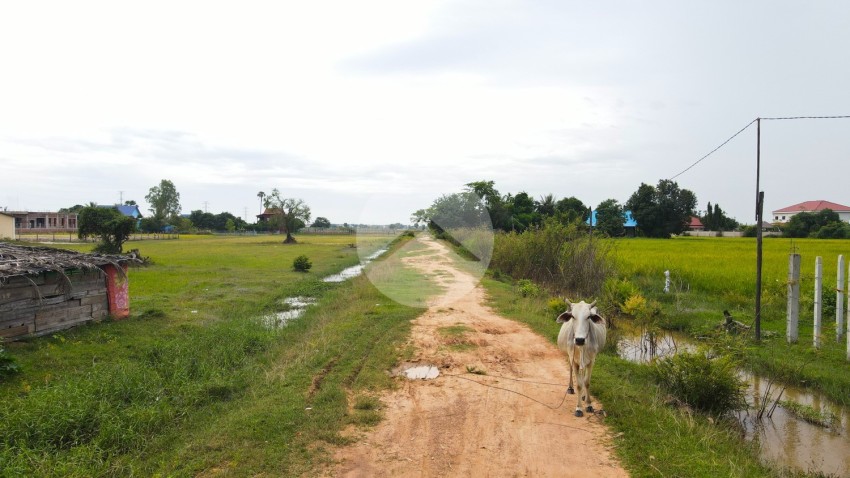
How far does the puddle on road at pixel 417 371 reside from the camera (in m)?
7.65

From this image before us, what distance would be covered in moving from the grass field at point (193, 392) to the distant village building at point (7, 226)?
41.9 meters

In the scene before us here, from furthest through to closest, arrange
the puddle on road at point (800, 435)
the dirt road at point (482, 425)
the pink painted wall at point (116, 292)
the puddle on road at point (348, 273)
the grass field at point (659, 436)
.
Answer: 1. the puddle on road at point (348, 273)
2. the pink painted wall at point (116, 292)
3. the puddle on road at point (800, 435)
4. the dirt road at point (482, 425)
5. the grass field at point (659, 436)

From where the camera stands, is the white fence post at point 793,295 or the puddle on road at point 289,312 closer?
the white fence post at point 793,295

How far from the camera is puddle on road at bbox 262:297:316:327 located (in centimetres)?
1244

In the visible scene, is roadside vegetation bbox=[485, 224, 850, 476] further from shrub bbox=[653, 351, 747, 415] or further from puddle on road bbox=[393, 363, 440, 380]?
puddle on road bbox=[393, 363, 440, 380]

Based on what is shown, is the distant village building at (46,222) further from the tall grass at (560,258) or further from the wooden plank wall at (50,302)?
the tall grass at (560,258)

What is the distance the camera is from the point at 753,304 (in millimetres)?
13305

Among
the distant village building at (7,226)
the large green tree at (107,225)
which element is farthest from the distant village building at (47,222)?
the large green tree at (107,225)

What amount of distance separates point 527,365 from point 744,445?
10.5 feet

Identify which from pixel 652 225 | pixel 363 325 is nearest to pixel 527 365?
pixel 363 325

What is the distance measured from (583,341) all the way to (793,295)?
651 centimetres

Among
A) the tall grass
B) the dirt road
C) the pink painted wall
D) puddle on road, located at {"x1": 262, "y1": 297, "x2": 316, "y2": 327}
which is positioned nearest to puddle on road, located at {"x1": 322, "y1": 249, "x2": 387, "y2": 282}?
puddle on road, located at {"x1": 262, "y1": 297, "x2": 316, "y2": 327}

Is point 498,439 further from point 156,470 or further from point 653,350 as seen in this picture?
point 653,350

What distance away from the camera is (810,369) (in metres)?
8.21
